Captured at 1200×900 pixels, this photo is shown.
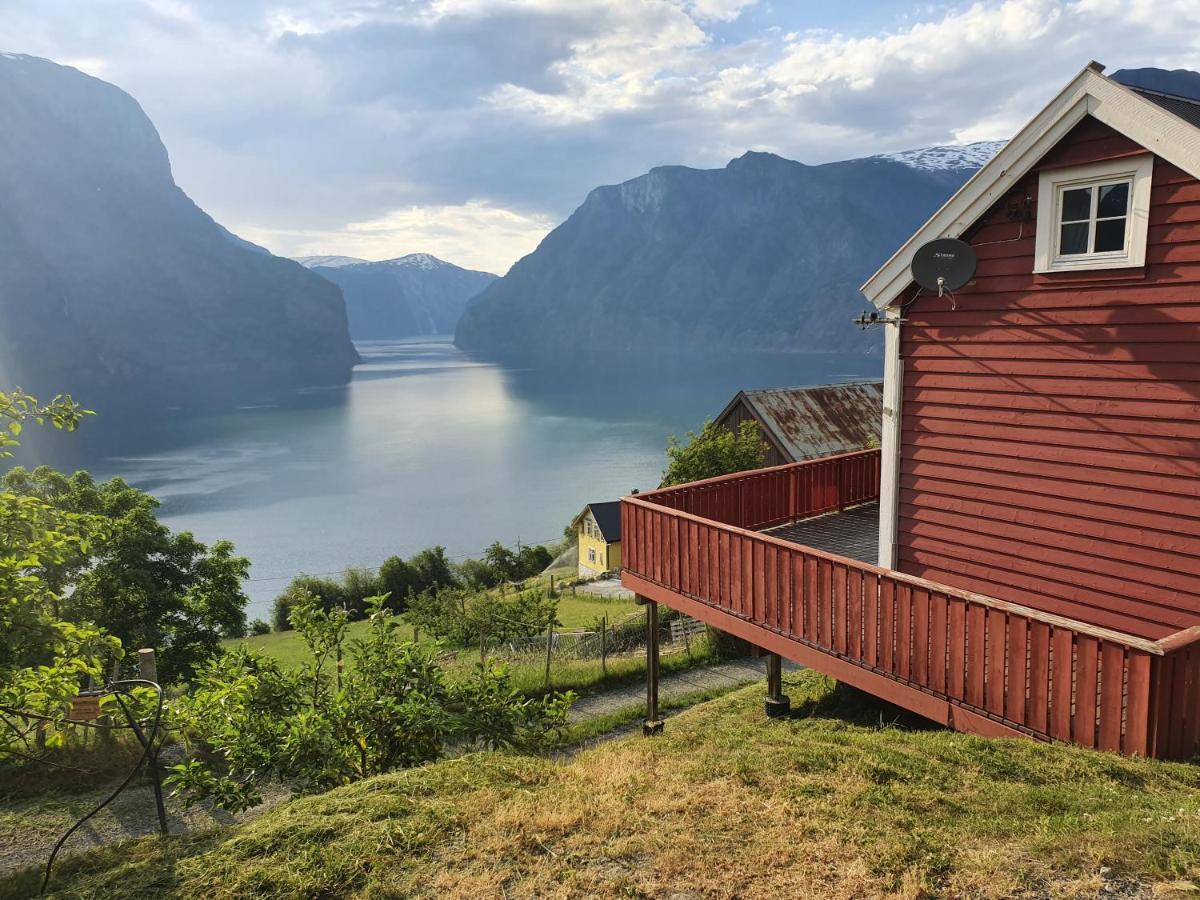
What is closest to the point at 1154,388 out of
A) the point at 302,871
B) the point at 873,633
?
the point at 873,633

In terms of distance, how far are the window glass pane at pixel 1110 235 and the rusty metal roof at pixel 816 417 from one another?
23.6m

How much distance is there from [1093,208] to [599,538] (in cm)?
4176

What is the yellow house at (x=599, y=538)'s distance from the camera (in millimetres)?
48625

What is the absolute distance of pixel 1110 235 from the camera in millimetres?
8680

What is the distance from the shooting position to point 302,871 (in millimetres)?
5793

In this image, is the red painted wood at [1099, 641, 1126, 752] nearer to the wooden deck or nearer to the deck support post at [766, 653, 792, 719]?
the wooden deck

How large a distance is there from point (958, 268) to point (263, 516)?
272 feet

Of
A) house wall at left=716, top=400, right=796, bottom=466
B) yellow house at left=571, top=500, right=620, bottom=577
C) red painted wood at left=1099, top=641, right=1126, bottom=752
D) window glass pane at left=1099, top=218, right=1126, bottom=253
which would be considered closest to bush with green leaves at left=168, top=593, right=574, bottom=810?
red painted wood at left=1099, top=641, right=1126, bottom=752

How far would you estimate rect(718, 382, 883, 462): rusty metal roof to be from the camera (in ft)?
108

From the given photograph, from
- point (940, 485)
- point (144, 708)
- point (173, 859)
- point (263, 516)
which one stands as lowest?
point (263, 516)

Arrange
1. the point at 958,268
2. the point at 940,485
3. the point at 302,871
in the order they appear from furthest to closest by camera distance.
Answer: the point at 940,485, the point at 958,268, the point at 302,871

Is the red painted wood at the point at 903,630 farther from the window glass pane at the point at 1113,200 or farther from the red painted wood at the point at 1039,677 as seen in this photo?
the window glass pane at the point at 1113,200

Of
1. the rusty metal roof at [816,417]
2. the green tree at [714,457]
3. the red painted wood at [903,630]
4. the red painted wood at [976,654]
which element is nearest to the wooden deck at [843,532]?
the red painted wood at [903,630]

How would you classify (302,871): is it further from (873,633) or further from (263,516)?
(263,516)
